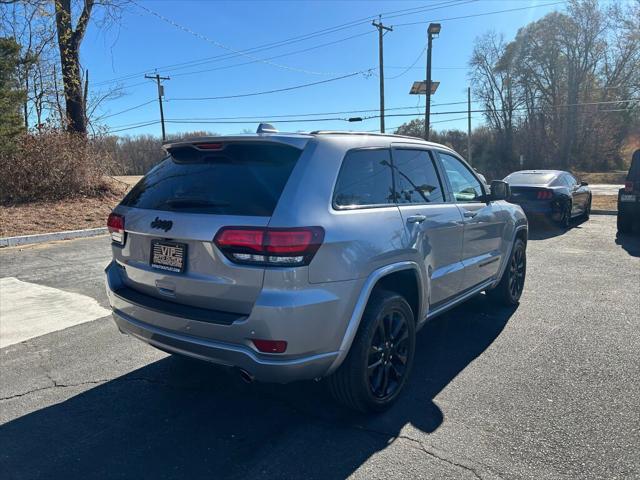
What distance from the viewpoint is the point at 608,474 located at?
248 centimetres

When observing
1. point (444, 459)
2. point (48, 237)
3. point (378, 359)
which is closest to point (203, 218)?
point (378, 359)

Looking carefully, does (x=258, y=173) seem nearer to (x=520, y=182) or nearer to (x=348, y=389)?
(x=348, y=389)

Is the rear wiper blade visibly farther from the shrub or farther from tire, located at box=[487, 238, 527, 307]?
the shrub

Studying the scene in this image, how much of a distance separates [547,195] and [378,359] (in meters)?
9.75

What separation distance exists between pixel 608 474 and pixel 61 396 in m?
3.52

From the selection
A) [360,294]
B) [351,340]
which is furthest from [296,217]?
[351,340]

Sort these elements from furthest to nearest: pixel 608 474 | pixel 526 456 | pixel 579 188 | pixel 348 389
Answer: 1. pixel 579 188
2. pixel 348 389
3. pixel 526 456
4. pixel 608 474

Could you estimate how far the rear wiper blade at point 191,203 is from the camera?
107 inches

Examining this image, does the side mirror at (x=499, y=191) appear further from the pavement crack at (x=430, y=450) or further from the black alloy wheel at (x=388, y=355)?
the pavement crack at (x=430, y=450)

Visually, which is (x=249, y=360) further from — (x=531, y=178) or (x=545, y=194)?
(x=531, y=178)

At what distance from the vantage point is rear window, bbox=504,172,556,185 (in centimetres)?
1180

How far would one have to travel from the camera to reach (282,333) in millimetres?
2484

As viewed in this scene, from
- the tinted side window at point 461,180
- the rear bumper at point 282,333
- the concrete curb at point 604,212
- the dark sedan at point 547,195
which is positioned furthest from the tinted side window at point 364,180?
the concrete curb at point 604,212

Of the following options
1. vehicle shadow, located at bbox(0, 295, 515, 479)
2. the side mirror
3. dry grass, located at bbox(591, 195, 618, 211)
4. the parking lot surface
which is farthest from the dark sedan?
vehicle shadow, located at bbox(0, 295, 515, 479)
